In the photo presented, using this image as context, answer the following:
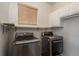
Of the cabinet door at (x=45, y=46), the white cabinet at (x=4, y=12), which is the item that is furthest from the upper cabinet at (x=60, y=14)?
the white cabinet at (x=4, y=12)

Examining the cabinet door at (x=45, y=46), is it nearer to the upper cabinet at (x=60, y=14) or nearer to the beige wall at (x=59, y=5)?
the upper cabinet at (x=60, y=14)

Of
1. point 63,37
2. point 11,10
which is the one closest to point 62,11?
point 63,37

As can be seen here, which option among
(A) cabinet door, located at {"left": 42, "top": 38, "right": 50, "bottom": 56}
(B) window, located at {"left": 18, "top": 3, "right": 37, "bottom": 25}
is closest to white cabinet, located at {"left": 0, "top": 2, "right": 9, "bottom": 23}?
(B) window, located at {"left": 18, "top": 3, "right": 37, "bottom": 25}

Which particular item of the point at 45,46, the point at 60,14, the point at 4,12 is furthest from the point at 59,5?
the point at 4,12

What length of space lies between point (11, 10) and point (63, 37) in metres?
0.67

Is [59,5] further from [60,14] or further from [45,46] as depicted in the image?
[45,46]

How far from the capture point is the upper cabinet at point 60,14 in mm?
1124

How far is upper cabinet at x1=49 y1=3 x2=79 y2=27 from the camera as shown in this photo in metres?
1.12

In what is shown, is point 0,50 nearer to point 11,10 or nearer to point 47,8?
point 11,10

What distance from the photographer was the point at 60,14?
1.15 meters

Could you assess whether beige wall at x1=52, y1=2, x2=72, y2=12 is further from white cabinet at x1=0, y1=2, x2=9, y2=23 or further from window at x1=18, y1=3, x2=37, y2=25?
white cabinet at x1=0, y1=2, x2=9, y2=23

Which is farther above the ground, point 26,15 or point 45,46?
point 26,15

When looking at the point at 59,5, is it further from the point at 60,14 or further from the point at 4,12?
the point at 4,12

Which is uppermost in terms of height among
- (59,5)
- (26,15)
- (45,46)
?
(59,5)
